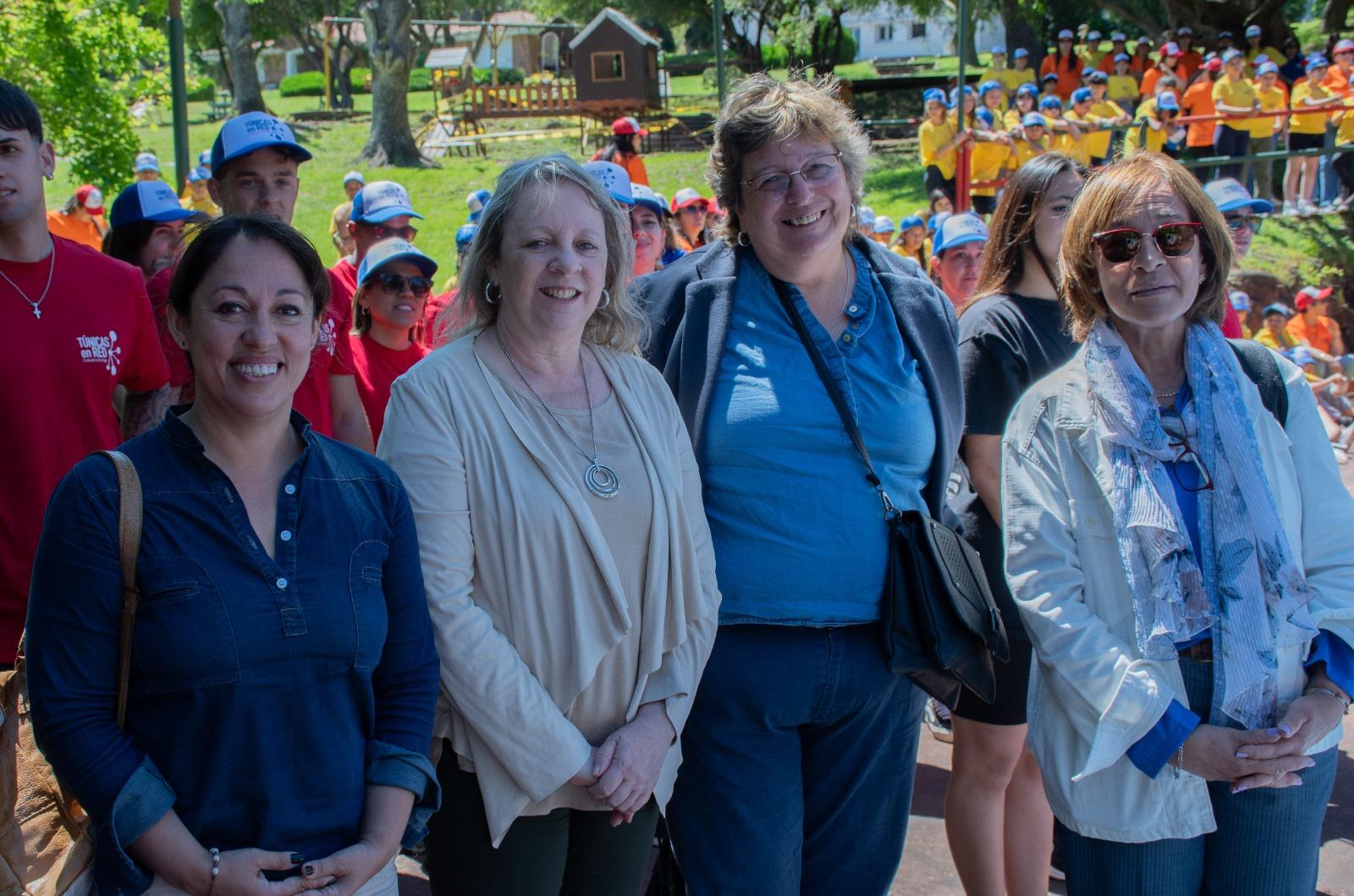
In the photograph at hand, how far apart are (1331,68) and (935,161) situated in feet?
17.5

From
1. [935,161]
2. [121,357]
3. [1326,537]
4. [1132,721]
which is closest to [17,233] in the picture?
[121,357]

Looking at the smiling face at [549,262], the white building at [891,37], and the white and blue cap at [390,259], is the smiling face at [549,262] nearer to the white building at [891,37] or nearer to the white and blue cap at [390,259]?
the white and blue cap at [390,259]

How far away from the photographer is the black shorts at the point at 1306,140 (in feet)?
46.1

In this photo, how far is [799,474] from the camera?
2549 mm

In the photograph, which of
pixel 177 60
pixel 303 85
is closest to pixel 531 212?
pixel 177 60

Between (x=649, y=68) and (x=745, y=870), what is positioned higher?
(x=649, y=68)

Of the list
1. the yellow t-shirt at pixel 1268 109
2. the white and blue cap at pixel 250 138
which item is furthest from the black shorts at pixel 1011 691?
the yellow t-shirt at pixel 1268 109

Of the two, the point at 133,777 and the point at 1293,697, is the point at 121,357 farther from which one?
the point at 1293,697

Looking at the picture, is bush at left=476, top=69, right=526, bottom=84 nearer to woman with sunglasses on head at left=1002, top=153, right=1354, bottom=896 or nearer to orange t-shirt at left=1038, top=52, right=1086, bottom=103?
orange t-shirt at left=1038, top=52, right=1086, bottom=103

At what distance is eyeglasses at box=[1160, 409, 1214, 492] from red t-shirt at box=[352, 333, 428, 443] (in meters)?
2.45

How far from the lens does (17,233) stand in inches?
108

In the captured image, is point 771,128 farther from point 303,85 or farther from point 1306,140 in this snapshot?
point 303,85

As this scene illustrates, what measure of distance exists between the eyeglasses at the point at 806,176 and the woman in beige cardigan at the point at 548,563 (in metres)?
0.42

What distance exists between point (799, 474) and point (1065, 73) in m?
20.5
